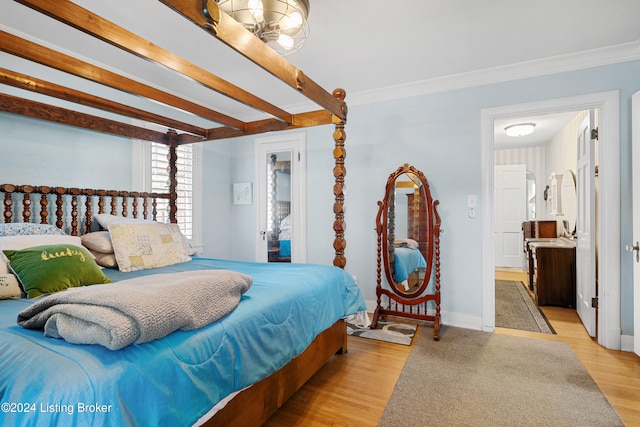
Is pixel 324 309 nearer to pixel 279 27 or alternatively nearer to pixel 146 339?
pixel 146 339

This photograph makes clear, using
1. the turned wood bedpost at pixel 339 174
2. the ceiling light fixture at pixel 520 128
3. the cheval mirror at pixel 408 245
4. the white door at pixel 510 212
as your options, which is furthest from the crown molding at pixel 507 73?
the white door at pixel 510 212

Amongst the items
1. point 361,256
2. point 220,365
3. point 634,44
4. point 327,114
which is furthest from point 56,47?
point 634,44

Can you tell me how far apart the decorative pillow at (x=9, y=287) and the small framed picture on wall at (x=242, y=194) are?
113 inches

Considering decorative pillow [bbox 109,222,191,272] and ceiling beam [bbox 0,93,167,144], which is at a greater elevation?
ceiling beam [bbox 0,93,167,144]

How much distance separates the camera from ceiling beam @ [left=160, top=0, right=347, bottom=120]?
1.26m

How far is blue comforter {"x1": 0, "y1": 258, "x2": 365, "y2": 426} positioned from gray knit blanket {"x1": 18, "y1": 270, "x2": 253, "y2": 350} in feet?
0.12

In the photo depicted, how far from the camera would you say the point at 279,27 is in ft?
6.23

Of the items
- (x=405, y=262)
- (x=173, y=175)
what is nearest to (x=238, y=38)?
(x=173, y=175)

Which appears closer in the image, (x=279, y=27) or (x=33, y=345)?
(x=33, y=345)

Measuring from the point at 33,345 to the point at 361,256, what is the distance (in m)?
3.06

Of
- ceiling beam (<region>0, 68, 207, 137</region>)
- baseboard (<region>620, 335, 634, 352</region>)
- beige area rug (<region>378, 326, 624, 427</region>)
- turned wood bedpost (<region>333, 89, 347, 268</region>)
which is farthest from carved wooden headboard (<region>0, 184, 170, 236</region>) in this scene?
baseboard (<region>620, 335, 634, 352</region>)

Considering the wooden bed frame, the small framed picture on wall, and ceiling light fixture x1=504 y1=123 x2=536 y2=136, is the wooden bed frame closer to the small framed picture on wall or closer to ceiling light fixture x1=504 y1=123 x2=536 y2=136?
the small framed picture on wall

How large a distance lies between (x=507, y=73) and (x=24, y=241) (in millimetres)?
3928

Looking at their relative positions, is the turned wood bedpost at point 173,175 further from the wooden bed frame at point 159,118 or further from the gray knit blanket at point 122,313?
the gray knit blanket at point 122,313
